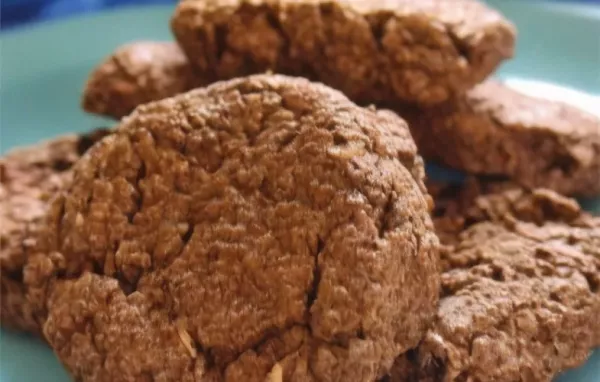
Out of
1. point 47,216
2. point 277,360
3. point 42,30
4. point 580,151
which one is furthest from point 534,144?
point 42,30

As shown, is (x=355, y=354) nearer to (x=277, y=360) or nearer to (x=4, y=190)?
(x=277, y=360)

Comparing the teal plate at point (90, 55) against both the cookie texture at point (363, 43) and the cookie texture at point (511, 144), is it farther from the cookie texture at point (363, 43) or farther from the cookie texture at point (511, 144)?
the cookie texture at point (363, 43)

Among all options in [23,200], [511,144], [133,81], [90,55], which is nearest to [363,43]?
[511,144]

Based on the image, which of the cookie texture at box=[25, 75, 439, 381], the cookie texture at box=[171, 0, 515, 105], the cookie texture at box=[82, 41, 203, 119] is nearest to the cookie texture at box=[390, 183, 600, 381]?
the cookie texture at box=[25, 75, 439, 381]

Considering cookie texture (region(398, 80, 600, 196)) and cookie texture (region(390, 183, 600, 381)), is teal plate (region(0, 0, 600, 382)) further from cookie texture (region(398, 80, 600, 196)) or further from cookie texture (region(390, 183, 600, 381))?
cookie texture (region(390, 183, 600, 381))

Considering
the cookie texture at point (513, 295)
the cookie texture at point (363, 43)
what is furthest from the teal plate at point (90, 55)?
the cookie texture at point (513, 295)

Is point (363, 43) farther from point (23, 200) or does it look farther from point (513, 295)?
point (23, 200)
